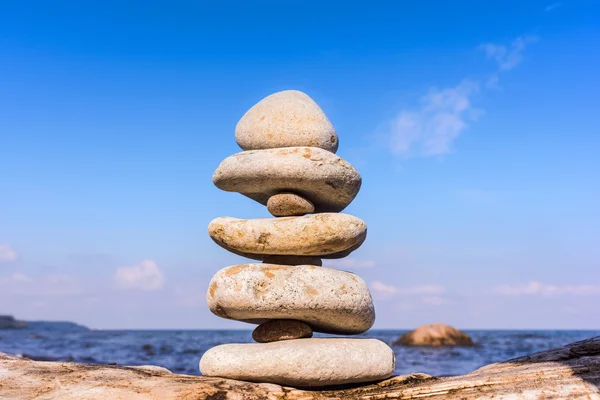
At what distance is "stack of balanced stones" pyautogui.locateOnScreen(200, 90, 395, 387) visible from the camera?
6.89 meters

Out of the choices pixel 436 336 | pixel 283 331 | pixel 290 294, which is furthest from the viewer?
pixel 436 336

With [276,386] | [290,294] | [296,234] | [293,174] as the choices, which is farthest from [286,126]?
[276,386]

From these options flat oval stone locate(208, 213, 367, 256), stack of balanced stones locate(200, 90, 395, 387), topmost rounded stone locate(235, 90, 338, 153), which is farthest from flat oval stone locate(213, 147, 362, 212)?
flat oval stone locate(208, 213, 367, 256)

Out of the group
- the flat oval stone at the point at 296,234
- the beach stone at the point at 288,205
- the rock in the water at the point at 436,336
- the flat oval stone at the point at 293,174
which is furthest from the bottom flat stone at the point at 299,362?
the rock in the water at the point at 436,336

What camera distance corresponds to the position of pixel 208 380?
6.61 metres

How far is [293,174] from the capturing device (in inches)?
290

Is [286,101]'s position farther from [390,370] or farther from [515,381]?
[515,381]

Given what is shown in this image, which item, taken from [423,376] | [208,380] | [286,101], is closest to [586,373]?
[423,376]

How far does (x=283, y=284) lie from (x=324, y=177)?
4.97ft

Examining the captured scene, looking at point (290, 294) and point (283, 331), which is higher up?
point (290, 294)

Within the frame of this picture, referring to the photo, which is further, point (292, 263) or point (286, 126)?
point (286, 126)

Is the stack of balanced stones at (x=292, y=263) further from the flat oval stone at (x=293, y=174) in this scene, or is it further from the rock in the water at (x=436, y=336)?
the rock in the water at (x=436, y=336)

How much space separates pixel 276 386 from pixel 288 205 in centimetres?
237

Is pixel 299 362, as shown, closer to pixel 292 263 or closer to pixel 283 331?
pixel 283 331
